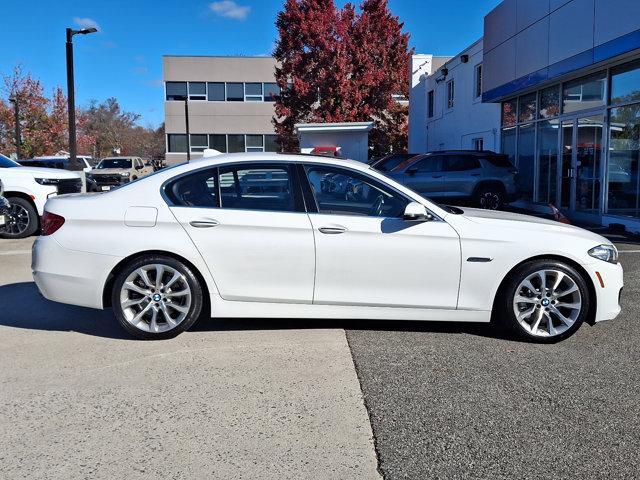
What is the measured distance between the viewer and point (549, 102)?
598 inches

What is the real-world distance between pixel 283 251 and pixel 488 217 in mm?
1854

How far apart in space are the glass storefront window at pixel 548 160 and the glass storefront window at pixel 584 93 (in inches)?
27.4

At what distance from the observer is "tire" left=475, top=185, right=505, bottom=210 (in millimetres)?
15078

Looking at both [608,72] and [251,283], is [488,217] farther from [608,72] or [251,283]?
[608,72]

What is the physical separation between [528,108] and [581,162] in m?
3.30

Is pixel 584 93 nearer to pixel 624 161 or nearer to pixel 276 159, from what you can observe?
pixel 624 161

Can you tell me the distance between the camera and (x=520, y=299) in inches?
193

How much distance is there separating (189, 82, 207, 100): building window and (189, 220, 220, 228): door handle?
39.8 meters

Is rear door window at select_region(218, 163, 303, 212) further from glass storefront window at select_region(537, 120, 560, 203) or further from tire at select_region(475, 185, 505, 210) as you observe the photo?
glass storefront window at select_region(537, 120, 560, 203)

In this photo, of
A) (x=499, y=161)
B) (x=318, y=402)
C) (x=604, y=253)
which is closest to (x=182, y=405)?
(x=318, y=402)

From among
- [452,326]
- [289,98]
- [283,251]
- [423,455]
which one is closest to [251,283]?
[283,251]

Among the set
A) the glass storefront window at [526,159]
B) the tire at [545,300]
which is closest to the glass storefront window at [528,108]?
the glass storefront window at [526,159]

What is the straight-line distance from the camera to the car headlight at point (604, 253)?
16.3ft

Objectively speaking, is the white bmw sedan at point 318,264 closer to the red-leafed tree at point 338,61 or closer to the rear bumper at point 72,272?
the rear bumper at point 72,272
